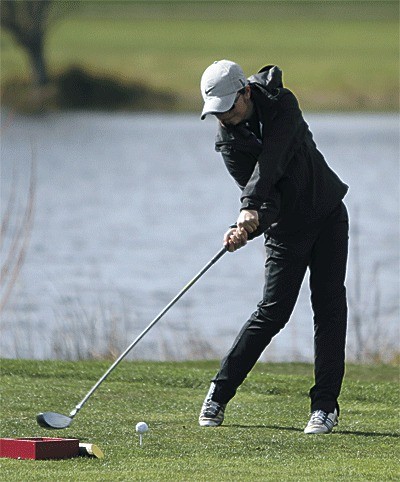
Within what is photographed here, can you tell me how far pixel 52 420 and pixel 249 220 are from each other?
1.34 metres

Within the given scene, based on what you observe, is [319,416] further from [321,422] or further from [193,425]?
[193,425]

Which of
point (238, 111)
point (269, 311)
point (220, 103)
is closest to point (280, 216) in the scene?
point (269, 311)

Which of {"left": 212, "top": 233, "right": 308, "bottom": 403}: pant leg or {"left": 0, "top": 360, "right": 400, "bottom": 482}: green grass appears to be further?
{"left": 212, "top": 233, "right": 308, "bottom": 403}: pant leg

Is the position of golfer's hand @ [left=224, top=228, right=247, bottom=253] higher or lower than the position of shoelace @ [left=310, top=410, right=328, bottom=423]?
higher

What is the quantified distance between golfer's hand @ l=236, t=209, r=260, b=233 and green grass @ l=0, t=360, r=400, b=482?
102 cm

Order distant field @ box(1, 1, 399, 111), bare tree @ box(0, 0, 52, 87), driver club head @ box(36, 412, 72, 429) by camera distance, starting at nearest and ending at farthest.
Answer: driver club head @ box(36, 412, 72, 429) → distant field @ box(1, 1, 399, 111) → bare tree @ box(0, 0, 52, 87)

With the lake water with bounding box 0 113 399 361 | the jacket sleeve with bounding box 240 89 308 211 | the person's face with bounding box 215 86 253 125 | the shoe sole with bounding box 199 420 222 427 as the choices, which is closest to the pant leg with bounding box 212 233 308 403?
the shoe sole with bounding box 199 420 222 427

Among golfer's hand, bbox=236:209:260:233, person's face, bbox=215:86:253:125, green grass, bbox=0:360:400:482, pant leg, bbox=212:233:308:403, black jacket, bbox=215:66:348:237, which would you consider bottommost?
green grass, bbox=0:360:400:482

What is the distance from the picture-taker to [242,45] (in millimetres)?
51500

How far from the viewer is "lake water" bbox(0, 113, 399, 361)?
531 inches

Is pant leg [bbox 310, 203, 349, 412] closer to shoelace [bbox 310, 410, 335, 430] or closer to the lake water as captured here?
shoelace [bbox 310, 410, 335, 430]

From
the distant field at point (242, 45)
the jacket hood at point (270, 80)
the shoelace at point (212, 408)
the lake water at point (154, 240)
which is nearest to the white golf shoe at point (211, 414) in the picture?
the shoelace at point (212, 408)

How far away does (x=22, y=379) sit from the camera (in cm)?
841

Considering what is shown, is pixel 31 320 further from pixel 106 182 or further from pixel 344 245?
pixel 106 182
